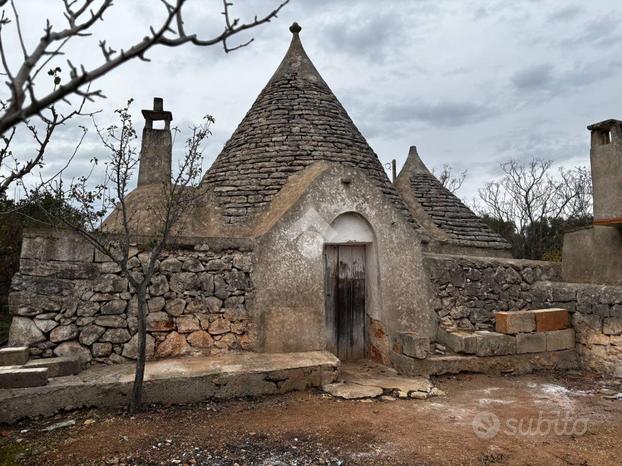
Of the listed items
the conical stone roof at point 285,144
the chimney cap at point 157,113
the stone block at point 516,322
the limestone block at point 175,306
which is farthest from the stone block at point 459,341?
the chimney cap at point 157,113

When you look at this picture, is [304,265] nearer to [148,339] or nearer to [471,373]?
[148,339]

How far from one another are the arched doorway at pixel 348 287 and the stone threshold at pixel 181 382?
47.3 inches

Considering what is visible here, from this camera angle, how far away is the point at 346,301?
6.94 meters

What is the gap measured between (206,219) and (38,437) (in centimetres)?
401

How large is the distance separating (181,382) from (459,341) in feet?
13.3

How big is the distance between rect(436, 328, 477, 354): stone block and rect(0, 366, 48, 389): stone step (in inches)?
213

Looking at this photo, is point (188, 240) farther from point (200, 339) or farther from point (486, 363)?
point (486, 363)

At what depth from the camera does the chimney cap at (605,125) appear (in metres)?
6.87

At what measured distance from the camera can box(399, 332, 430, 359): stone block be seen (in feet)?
19.7

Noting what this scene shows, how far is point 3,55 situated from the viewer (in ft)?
6.16

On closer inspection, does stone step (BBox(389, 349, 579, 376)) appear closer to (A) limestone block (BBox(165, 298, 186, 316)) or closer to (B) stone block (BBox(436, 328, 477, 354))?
(B) stone block (BBox(436, 328, 477, 354))

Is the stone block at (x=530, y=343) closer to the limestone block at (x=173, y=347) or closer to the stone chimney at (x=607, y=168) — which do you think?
the stone chimney at (x=607, y=168)

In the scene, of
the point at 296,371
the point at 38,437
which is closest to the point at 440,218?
the point at 296,371

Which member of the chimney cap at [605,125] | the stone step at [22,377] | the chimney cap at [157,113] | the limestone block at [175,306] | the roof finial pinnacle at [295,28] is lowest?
the stone step at [22,377]
